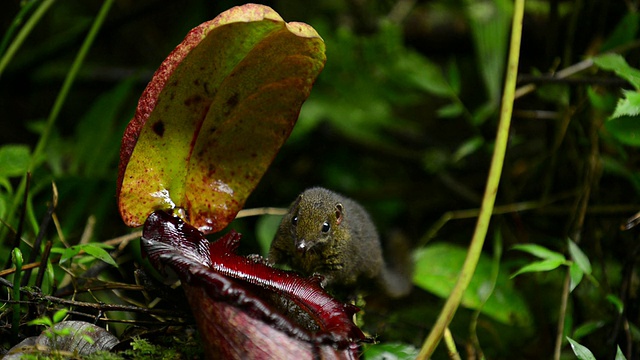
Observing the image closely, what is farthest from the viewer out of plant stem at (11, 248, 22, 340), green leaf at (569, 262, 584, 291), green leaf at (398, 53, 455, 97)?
green leaf at (398, 53, 455, 97)

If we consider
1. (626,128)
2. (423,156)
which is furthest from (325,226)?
(423,156)

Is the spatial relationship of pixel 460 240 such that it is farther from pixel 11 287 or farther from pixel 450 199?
pixel 11 287

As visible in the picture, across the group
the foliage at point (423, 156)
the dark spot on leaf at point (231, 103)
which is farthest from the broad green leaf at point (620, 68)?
the dark spot on leaf at point (231, 103)

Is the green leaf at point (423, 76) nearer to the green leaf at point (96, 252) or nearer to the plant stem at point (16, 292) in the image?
the green leaf at point (96, 252)

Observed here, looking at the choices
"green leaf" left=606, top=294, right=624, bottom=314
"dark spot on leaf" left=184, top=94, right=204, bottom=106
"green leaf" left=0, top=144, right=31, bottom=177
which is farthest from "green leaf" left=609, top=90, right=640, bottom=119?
"green leaf" left=0, top=144, right=31, bottom=177

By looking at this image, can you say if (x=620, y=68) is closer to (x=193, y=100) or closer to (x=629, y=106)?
(x=629, y=106)

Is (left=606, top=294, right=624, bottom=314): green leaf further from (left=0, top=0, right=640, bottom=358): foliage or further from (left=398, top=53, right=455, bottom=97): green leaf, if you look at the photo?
(left=398, top=53, right=455, bottom=97): green leaf
